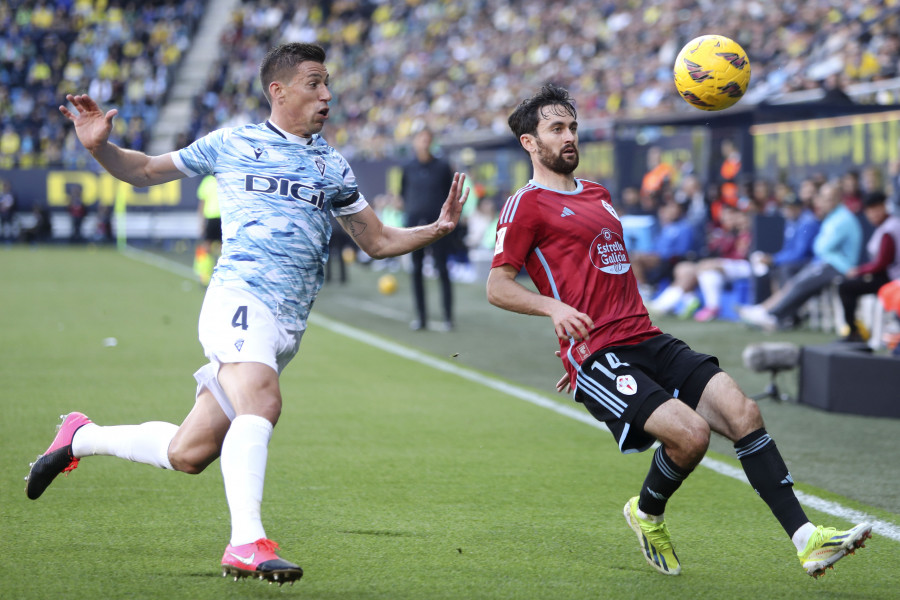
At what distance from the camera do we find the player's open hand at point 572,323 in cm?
432

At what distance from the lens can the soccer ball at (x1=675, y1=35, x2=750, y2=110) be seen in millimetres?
5688

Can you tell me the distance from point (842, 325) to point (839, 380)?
4.72 m

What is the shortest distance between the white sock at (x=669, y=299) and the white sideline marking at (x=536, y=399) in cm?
435

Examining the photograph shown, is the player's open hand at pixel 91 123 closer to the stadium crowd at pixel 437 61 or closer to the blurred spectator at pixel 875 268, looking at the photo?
the blurred spectator at pixel 875 268

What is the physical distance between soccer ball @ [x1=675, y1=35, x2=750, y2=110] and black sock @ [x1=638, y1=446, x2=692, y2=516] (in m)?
1.97

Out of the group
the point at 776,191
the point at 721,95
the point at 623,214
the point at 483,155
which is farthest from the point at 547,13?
the point at 721,95

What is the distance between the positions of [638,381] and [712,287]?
1131cm

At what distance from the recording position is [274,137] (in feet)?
15.2

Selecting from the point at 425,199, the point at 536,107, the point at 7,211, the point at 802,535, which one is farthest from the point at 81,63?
the point at 802,535

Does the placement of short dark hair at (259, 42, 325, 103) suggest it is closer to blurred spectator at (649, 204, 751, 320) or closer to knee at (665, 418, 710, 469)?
knee at (665, 418, 710, 469)

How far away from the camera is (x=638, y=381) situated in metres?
4.44

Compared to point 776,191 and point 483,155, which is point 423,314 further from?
point 483,155

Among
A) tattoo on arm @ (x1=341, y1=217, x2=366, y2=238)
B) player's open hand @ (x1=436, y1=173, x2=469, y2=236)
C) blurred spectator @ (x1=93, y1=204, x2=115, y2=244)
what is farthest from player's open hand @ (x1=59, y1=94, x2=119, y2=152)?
blurred spectator @ (x1=93, y1=204, x2=115, y2=244)

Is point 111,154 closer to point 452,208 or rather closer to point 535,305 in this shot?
point 452,208
